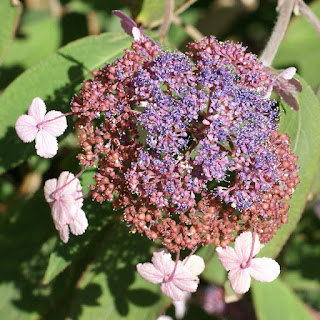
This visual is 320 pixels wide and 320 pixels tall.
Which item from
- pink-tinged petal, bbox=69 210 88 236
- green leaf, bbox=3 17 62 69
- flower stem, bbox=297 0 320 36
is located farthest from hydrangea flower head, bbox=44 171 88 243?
green leaf, bbox=3 17 62 69

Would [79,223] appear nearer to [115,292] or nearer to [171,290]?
[171,290]

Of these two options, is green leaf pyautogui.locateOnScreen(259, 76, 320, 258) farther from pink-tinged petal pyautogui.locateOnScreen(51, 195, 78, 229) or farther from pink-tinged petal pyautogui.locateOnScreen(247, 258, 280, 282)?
pink-tinged petal pyautogui.locateOnScreen(51, 195, 78, 229)

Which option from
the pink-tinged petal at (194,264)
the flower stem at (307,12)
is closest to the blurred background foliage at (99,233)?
the pink-tinged petal at (194,264)

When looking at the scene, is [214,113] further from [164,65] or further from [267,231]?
[267,231]

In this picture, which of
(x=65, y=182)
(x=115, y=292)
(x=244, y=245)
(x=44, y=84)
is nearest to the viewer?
(x=244, y=245)

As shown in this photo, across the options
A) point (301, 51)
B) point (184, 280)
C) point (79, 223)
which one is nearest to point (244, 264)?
point (184, 280)

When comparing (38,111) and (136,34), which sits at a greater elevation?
(136,34)
